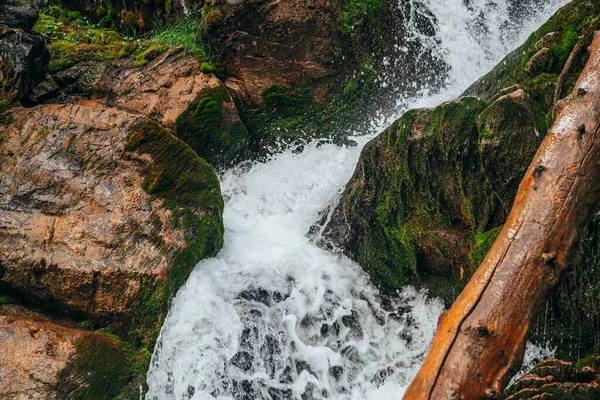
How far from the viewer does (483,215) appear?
4.61 meters

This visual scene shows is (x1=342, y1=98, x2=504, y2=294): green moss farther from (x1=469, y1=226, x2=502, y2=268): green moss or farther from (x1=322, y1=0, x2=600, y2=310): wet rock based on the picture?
(x1=469, y1=226, x2=502, y2=268): green moss

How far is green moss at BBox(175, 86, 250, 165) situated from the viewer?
6930mm

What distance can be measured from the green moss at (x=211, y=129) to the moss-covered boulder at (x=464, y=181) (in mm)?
1995

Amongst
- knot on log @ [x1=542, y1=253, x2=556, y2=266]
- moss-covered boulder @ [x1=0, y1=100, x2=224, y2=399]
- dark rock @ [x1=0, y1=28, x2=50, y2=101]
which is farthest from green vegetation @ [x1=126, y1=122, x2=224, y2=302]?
knot on log @ [x1=542, y1=253, x2=556, y2=266]

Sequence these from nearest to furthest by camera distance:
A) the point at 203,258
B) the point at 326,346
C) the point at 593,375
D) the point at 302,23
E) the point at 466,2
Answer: the point at 593,375, the point at 326,346, the point at 203,258, the point at 302,23, the point at 466,2

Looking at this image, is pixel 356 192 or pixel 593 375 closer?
pixel 593 375

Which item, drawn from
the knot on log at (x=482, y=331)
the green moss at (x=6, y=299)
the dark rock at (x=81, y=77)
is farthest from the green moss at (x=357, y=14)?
the knot on log at (x=482, y=331)

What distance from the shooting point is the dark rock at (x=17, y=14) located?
656 centimetres

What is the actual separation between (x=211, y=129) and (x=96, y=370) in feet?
11.8

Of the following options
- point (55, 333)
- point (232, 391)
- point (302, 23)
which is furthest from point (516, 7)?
point (55, 333)

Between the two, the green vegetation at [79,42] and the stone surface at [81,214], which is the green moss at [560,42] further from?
the green vegetation at [79,42]

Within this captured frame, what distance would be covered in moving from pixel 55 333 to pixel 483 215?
3823mm

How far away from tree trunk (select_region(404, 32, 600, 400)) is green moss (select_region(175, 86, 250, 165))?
475 centimetres

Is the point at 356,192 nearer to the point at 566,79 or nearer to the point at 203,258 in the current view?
the point at 203,258
